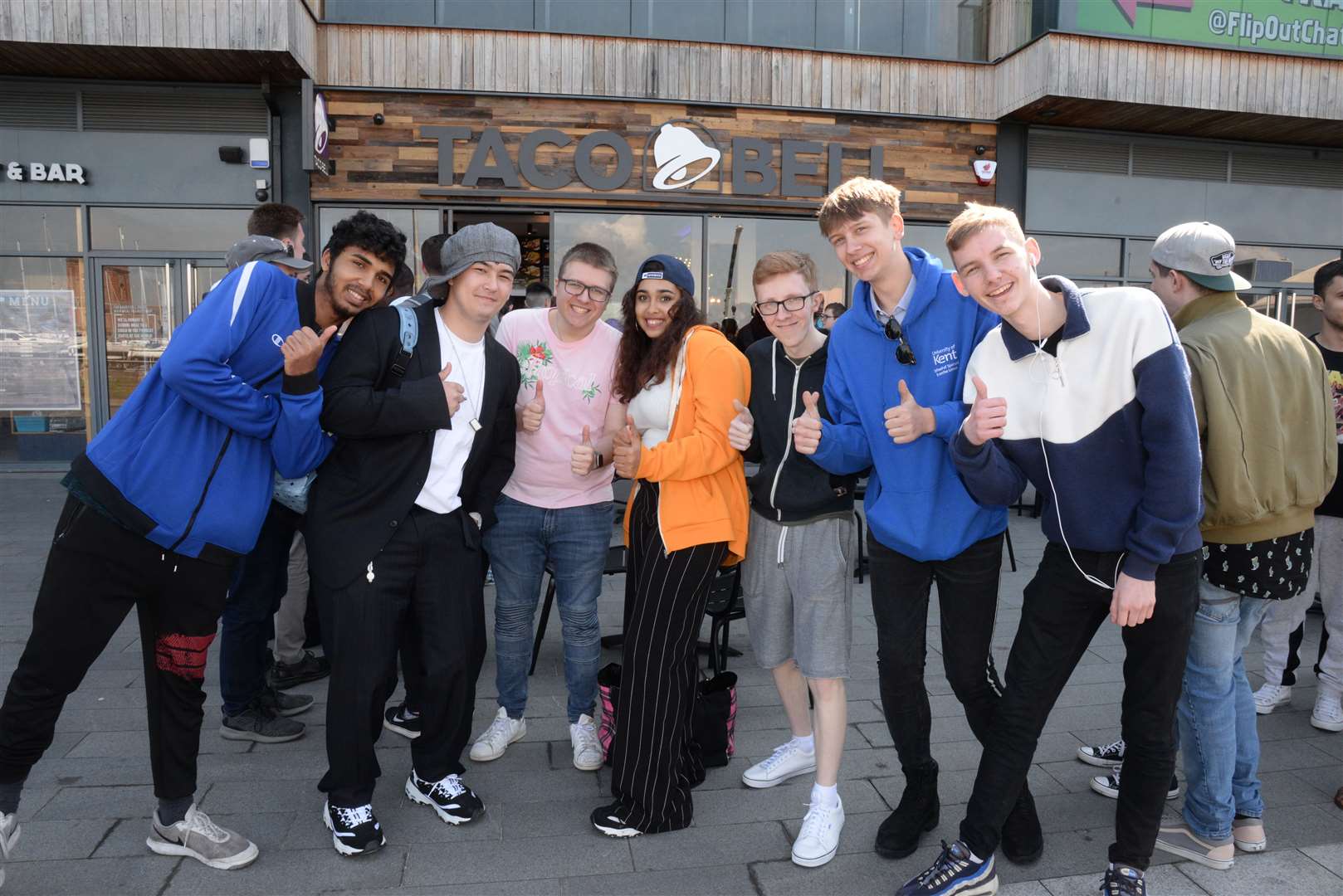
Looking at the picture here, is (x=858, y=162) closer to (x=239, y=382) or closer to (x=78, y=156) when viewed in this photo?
(x=78, y=156)

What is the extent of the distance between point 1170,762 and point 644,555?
1635 mm

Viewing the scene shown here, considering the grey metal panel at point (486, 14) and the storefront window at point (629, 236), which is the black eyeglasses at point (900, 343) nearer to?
the storefront window at point (629, 236)

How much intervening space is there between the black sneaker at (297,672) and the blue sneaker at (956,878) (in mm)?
2786

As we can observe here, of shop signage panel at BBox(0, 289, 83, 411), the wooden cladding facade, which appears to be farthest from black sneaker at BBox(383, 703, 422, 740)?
shop signage panel at BBox(0, 289, 83, 411)

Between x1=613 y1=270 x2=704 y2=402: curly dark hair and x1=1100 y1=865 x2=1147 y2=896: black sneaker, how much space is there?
197 centimetres

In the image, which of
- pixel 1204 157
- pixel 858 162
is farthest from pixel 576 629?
pixel 1204 157

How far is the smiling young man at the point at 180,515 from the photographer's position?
2.41 metres

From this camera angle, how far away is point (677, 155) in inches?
399

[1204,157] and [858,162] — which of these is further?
[1204,157]

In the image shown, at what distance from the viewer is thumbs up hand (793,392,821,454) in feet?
8.64

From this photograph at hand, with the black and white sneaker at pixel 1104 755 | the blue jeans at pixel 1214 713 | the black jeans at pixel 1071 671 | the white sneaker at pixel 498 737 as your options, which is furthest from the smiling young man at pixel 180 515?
the black and white sneaker at pixel 1104 755

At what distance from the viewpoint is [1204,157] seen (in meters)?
11.6

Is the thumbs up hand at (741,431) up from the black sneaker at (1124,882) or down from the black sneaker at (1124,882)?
up

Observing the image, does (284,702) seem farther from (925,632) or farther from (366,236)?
(925,632)
